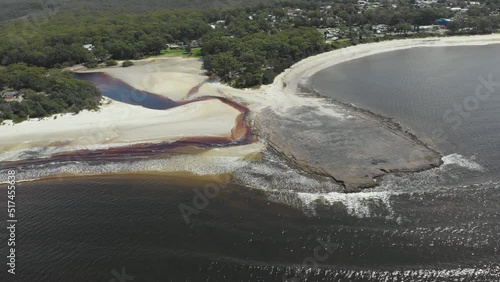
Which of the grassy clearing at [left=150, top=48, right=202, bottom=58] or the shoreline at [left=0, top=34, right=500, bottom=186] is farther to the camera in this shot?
the grassy clearing at [left=150, top=48, right=202, bottom=58]

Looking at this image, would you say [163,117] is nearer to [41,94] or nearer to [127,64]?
[41,94]

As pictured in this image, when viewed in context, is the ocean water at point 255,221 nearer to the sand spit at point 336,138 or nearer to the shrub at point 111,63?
the sand spit at point 336,138

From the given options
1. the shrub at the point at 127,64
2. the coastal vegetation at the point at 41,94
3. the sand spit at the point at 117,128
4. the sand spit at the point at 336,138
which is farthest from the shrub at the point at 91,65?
the sand spit at the point at 336,138

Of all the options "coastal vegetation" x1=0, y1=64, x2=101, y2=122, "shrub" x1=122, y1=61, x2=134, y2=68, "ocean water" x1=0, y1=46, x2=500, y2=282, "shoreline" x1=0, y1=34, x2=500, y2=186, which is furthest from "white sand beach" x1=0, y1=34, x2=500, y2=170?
"shrub" x1=122, y1=61, x2=134, y2=68

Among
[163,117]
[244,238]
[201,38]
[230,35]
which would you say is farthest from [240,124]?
[230,35]

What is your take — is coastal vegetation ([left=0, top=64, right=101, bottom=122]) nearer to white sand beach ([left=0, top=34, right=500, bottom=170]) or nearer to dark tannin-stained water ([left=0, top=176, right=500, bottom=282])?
white sand beach ([left=0, top=34, right=500, bottom=170])

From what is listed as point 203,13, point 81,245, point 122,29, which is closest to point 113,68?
point 122,29
